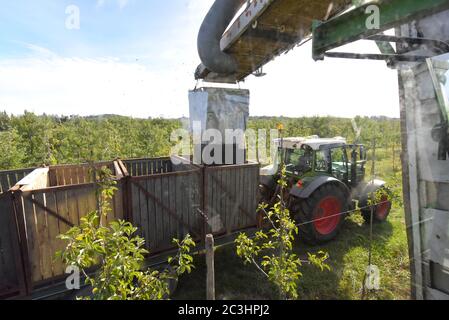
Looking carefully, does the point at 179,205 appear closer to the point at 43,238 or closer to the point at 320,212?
the point at 43,238

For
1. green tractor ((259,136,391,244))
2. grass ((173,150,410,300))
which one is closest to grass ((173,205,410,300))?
grass ((173,150,410,300))

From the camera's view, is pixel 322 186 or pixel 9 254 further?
pixel 322 186

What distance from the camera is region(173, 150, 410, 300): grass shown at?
3.46 metres

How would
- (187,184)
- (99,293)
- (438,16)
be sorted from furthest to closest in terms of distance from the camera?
(187,184)
(438,16)
(99,293)

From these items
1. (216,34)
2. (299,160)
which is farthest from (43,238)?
(299,160)

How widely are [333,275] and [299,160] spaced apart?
242 cm

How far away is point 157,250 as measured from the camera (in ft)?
12.1

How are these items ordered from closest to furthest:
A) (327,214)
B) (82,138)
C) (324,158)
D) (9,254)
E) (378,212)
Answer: (9,254), (327,214), (324,158), (82,138), (378,212)

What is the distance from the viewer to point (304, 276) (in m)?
3.80

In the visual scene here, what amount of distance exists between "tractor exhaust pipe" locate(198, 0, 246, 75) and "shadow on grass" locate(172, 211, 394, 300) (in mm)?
3248

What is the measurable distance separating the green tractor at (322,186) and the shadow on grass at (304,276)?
392 millimetres

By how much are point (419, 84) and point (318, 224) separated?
3.69 metres

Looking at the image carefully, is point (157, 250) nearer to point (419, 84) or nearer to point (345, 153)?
point (419, 84)
